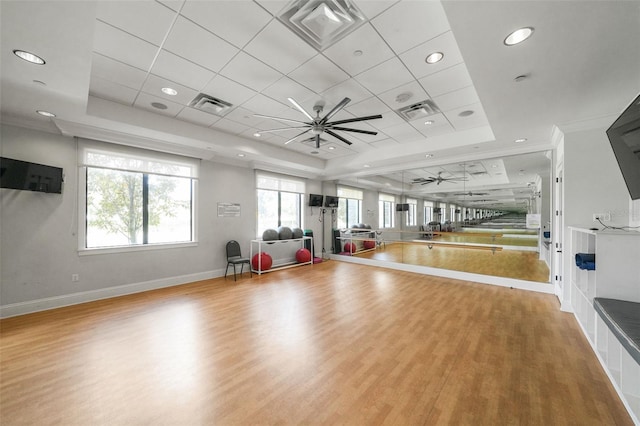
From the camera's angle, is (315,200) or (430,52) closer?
(430,52)

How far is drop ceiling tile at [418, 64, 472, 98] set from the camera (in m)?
3.05

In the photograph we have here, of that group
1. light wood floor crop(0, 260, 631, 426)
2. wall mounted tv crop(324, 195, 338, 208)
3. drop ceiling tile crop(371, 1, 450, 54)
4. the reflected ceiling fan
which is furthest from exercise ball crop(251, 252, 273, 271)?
drop ceiling tile crop(371, 1, 450, 54)

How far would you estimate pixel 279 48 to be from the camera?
2.69 meters

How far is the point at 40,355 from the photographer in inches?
106

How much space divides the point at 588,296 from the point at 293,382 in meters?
3.70

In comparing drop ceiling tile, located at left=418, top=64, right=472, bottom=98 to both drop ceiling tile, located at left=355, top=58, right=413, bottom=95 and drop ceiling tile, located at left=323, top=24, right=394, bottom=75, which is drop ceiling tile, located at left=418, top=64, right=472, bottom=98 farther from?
drop ceiling tile, located at left=323, top=24, right=394, bottom=75

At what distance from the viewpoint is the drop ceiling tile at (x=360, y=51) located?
8.11ft

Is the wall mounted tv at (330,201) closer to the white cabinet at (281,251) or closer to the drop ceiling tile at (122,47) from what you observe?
the white cabinet at (281,251)

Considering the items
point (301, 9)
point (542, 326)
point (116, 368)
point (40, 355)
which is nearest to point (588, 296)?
point (542, 326)

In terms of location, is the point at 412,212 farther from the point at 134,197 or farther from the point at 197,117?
the point at 134,197

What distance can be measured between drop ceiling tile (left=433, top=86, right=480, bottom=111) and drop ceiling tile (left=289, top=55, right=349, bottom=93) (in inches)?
63.2

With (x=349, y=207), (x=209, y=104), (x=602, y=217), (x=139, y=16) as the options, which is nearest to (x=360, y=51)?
(x=139, y=16)

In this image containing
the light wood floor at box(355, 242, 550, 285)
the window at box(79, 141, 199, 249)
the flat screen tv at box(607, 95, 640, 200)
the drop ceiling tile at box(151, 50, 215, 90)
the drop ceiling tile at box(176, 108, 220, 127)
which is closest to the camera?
the flat screen tv at box(607, 95, 640, 200)

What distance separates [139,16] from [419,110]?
12.4 ft
